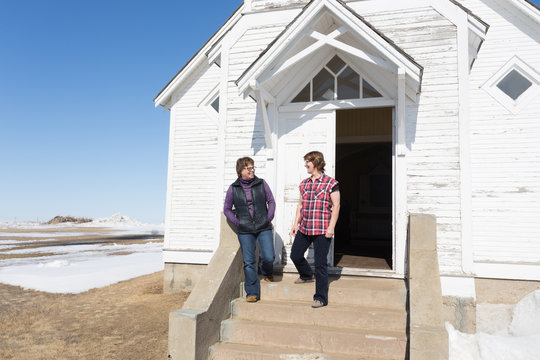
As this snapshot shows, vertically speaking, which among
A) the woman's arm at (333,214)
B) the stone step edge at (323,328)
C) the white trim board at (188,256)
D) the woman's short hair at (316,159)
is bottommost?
the stone step edge at (323,328)

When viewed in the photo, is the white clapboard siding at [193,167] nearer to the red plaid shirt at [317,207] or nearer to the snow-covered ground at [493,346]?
the red plaid shirt at [317,207]

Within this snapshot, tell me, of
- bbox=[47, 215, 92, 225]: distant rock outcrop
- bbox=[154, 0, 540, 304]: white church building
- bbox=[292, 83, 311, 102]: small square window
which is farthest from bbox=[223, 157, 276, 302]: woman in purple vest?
bbox=[47, 215, 92, 225]: distant rock outcrop

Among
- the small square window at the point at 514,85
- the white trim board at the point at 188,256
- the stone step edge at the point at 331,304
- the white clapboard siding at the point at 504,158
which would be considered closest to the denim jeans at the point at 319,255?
the stone step edge at the point at 331,304

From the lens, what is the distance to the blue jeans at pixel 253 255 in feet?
17.0

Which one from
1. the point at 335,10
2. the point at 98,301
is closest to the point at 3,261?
the point at 98,301

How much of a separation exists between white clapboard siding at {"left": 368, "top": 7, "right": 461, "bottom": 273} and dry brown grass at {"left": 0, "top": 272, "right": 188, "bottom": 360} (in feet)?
14.2

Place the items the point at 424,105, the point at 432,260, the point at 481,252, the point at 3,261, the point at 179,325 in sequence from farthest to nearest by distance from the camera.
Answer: the point at 3,261 < the point at 481,252 < the point at 424,105 < the point at 432,260 < the point at 179,325

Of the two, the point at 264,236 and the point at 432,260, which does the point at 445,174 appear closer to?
the point at 432,260

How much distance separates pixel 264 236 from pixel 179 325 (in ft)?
5.30

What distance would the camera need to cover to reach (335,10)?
580cm

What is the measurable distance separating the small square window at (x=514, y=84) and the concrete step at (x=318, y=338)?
18.7 feet

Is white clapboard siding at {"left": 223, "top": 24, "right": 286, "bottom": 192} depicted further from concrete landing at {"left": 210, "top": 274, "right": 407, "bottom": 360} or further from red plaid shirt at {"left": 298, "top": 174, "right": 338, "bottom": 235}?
concrete landing at {"left": 210, "top": 274, "right": 407, "bottom": 360}

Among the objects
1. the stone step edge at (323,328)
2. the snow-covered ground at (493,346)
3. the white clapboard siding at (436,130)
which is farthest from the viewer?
the white clapboard siding at (436,130)

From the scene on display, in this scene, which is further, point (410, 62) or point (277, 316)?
point (410, 62)
